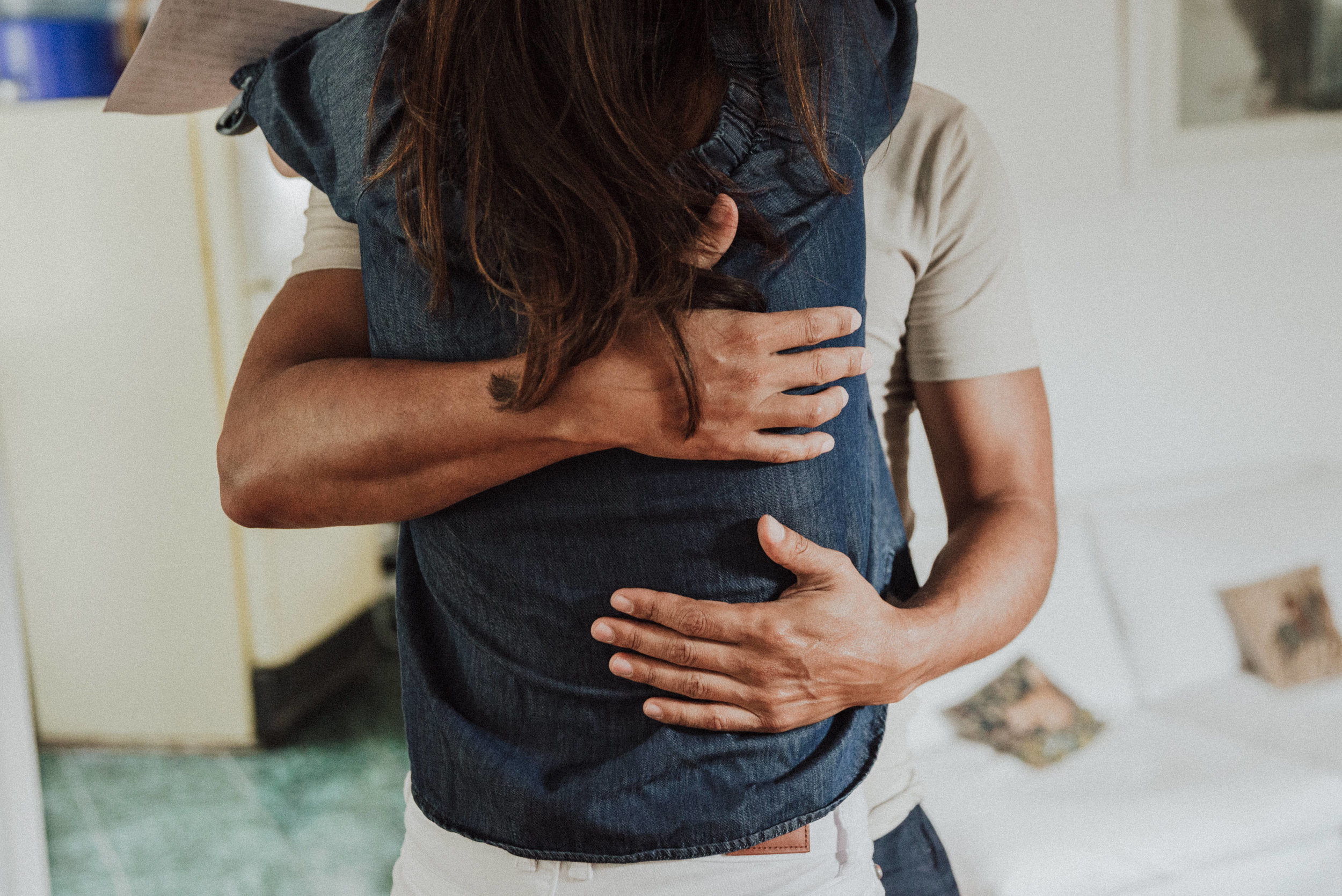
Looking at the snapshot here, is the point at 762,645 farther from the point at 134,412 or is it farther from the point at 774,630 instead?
the point at 134,412

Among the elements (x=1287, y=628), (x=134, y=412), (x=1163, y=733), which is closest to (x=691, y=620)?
(x=1163, y=733)

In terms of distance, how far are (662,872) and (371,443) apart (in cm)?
33

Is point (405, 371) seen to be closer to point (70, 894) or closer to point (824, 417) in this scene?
point (824, 417)

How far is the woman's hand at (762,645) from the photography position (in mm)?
570

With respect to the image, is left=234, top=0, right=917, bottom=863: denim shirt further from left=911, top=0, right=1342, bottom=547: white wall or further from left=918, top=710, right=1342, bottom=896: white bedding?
left=911, top=0, right=1342, bottom=547: white wall

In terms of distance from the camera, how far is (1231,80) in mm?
2428

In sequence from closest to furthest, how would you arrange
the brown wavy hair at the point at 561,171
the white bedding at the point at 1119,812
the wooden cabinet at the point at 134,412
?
the brown wavy hair at the point at 561,171, the white bedding at the point at 1119,812, the wooden cabinet at the point at 134,412

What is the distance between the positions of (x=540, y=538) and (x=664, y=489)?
84mm

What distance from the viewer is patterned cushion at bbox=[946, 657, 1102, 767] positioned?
1933mm

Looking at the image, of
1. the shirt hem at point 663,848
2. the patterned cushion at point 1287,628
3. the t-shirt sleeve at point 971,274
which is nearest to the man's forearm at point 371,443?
the shirt hem at point 663,848

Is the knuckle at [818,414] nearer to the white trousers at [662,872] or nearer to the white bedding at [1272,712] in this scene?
the white trousers at [662,872]

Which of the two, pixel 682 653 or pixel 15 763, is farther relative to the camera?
pixel 15 763

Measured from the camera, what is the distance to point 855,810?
2.19 feet

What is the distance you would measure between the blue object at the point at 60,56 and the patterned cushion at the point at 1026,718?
2.51 meters
